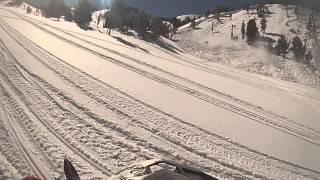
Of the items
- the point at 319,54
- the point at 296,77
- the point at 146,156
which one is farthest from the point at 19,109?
the point at 319,54

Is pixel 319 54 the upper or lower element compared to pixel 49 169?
lower

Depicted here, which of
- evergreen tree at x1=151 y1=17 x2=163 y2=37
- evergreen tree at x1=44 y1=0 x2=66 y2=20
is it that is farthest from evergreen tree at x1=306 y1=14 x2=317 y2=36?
evergreen tree at x1=44 y1=0 x2=66 y2=20

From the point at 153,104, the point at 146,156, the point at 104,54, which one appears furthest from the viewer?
the point at 104,54

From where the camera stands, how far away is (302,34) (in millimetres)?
111375

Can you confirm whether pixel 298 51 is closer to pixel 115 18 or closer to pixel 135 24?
pixel 135 24

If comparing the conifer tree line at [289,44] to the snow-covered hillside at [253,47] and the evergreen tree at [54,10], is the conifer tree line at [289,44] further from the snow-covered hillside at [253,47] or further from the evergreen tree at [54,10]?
the evergreen tree at [54,10]

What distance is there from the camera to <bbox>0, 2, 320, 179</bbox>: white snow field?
13195mm

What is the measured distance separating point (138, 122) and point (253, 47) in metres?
82.2

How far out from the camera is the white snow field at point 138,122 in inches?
520

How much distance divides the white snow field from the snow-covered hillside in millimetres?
27019

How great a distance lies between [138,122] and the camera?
16.8 m

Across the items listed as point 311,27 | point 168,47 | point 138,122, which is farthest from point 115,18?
point 138,122

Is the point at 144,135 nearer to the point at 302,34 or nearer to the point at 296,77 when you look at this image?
the point at 296,77

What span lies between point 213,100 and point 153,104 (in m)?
4.05
